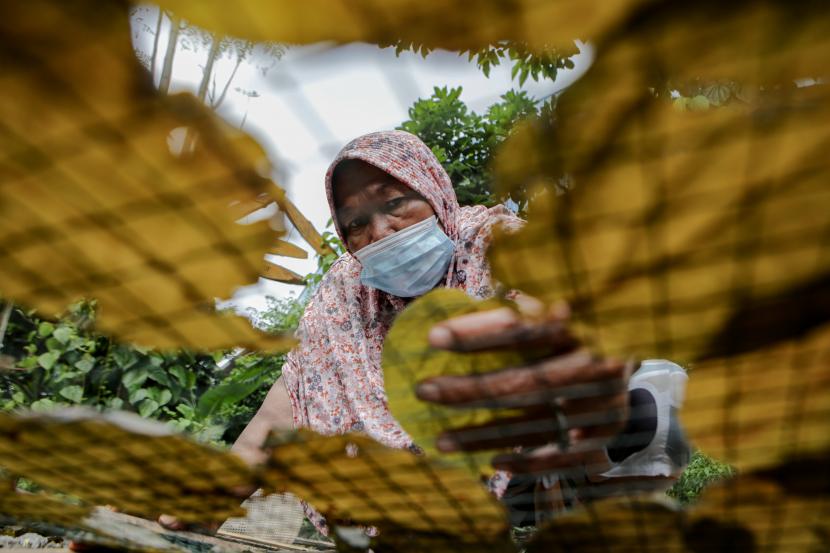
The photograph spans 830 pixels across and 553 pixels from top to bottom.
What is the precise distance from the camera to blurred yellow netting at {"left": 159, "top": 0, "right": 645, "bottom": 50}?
0.27 metres

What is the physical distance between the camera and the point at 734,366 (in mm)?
365

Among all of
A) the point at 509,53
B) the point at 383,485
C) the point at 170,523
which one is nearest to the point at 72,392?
the point at 170,523

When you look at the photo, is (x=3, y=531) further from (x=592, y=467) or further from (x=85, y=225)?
(x=592, y=467)

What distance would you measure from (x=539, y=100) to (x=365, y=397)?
2.80 feet

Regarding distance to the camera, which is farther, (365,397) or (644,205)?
(365,397)

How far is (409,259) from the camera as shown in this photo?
3.17 ft

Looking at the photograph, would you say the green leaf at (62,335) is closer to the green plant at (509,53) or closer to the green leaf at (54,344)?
the green leaf at (54,344)

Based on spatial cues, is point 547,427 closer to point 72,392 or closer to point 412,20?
point 412,20

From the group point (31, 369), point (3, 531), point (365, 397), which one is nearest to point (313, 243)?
point (3, 531)

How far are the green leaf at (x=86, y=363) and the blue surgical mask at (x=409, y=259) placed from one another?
38cm


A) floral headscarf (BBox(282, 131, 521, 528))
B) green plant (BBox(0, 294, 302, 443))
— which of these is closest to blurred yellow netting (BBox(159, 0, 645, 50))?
green plant (BBox(0, 294, 302, 443))

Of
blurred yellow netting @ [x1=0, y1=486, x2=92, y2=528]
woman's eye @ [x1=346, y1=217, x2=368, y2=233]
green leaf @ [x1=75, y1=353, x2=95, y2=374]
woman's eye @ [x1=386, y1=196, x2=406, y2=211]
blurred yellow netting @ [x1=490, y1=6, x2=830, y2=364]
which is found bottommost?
blurred yellow netting @ [x1=0, y1=486, x2=92, y2=528]

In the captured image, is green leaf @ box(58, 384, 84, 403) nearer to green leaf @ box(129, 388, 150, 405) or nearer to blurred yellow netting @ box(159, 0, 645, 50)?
green leaf @ box(129, 388, 150, 405)

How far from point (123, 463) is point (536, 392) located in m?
0.31
